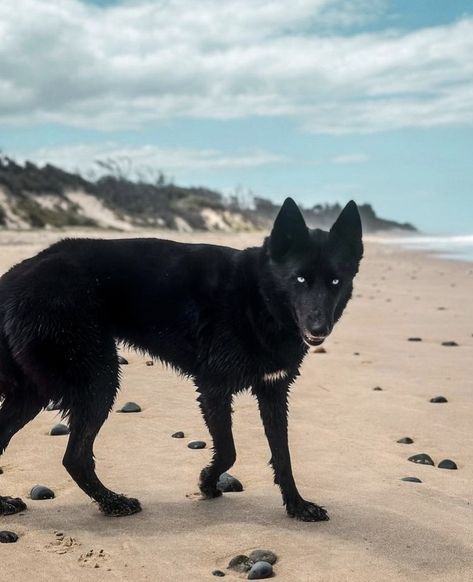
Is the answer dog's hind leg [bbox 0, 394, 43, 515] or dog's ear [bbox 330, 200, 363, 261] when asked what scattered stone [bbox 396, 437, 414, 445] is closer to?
dog's ear [bbox 330, 200, 363, 261]

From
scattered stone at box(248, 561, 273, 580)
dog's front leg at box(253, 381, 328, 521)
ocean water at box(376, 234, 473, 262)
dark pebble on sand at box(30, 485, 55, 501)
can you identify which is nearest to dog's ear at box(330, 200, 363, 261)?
dog's front leg at box(253, 381, 328, 521)

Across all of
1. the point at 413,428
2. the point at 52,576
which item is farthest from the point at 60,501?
the point at 413,428

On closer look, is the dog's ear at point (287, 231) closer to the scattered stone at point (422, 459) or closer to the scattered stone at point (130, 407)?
the scattered stone at point (422, 459)

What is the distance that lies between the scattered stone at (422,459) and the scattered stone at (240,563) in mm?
2107

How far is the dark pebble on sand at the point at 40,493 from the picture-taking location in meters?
4.95

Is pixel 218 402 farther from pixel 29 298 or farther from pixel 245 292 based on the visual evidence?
pixel 29 298

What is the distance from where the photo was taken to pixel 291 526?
4660mm

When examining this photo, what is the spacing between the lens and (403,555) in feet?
13.8

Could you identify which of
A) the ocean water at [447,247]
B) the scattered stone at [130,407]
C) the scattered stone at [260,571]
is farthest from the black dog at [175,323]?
the ocean water at [447,247]

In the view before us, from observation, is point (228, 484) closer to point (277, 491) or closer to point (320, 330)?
point (277, 491)

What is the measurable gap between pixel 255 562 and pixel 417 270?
22.7 m

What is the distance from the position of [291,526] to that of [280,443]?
1.82 ft

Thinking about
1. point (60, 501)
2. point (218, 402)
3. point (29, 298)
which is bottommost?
point (60, 501)

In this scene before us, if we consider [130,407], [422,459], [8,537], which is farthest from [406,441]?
[8,537]
